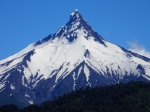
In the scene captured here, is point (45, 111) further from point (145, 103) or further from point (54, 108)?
point (145, 103)

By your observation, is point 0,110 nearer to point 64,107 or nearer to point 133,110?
point 64,107

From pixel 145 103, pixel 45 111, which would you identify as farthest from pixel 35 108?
pixel 145 103

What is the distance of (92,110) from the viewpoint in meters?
183

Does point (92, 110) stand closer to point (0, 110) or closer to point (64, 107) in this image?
point (64, 107)

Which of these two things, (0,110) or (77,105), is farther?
(77,105)

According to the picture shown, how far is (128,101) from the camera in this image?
199000 millimetres

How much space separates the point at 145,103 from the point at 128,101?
17.7 ft

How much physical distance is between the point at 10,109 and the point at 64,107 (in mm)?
18253

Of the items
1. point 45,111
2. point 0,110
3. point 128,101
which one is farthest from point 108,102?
point 0,110

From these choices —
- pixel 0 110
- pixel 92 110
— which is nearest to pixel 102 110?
pixel 92 110

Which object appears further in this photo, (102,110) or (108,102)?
(108,102)

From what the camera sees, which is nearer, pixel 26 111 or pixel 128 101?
pixel 26 111

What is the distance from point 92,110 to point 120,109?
8.57 metres

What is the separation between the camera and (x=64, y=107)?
19425 centimetres
